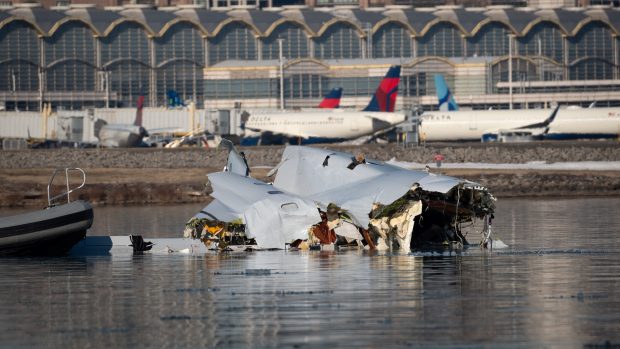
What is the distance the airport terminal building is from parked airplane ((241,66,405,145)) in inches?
1436

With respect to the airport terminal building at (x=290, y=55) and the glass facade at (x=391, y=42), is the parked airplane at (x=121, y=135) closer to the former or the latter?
the airport terminal building at (x=290, y=55)

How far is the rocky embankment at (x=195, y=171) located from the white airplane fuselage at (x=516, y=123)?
101ft

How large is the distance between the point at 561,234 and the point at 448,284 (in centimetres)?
1603

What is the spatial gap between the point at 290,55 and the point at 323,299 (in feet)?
525

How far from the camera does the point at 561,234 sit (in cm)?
4434

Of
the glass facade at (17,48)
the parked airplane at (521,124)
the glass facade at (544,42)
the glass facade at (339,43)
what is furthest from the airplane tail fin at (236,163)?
the glass facade at (544,42)

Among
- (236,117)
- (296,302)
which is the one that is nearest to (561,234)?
(296,302)

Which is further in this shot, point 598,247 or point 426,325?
point 598,247

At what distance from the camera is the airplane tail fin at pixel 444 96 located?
15651 cm

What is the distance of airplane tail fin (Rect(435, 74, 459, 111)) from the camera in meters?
157

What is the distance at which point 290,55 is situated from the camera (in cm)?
18588

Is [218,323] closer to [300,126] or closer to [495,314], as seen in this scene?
[495,314]

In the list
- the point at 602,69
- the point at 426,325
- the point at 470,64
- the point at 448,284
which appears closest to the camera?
the point at 426,325

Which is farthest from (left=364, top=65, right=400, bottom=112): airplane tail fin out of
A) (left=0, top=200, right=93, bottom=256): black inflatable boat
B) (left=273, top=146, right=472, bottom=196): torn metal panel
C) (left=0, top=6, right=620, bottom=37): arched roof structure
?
(left=0, top=200, right=93, bottom=256): black inflatable boat
